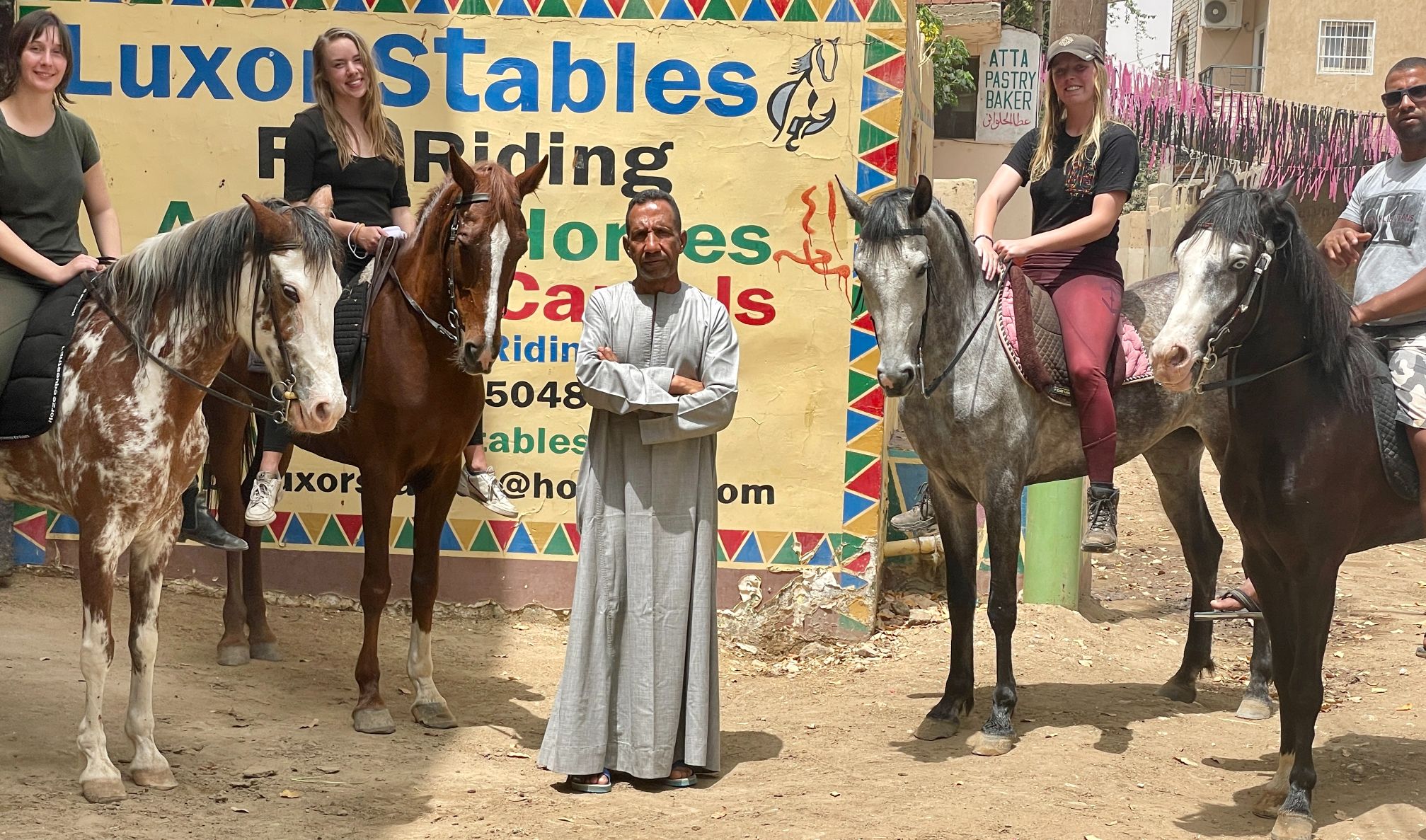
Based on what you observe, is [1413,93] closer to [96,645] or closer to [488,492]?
[488,492]

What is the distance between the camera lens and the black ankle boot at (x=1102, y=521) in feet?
19.4

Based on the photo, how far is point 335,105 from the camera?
6.19 metres

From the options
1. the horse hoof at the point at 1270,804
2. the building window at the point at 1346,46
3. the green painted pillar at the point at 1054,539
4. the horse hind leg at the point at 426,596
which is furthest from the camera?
the building window at the point at 1346,46

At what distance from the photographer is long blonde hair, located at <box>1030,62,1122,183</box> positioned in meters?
6.04

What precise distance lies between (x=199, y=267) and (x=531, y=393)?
9.68 feet

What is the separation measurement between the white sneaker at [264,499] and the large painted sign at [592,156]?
5.19 feet

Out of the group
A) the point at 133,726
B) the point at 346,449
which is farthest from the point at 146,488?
the point at 346,449

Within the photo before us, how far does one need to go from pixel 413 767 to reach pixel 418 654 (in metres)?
0.71

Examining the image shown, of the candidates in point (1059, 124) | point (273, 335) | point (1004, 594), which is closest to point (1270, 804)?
point (1004, 594)

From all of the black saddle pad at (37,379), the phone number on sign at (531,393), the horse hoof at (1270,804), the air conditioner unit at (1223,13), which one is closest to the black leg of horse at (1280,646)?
the horse hoof at (1270,804)

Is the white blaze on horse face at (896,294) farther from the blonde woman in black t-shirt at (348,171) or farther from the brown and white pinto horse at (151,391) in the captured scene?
the brown and white pinto horse at (151,391)

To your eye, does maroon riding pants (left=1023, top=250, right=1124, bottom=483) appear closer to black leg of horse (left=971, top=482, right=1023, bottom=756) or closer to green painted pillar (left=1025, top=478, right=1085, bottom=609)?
black leg of horse (left=971, top=482, right=1023, bottom=756)

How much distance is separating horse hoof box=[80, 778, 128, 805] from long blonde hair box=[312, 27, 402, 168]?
9.21 ft

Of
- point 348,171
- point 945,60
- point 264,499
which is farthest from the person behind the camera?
point 945,60
